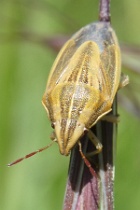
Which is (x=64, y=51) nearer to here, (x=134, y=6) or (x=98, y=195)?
(x=98, y=195)

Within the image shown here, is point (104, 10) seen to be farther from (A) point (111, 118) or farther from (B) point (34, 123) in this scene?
(B) point (34, 123)

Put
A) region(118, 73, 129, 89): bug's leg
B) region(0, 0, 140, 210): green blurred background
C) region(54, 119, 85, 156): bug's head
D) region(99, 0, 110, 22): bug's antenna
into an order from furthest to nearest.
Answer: region(0, 0, 140, 210): green blurred background, region(118, 73, 129, 89): bug's leg, region(99, 0, 110, 22): bug's antenna, region(54, 119, 85, 156): bug's head

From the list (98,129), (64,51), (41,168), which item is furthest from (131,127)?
(98,129)

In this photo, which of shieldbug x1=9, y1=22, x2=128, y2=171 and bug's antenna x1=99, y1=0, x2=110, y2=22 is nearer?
shieldbug x1=9, y1=22, x2=128, y2=171

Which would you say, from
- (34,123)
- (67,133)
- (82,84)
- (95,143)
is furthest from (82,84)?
(34,123)

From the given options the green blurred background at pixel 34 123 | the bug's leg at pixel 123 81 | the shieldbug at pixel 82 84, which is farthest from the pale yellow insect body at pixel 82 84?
the green blurred background at pixel 34 123

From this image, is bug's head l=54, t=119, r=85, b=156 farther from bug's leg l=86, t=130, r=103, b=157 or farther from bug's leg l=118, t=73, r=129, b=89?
bug's leg l=118, t=73, r=129, b=89

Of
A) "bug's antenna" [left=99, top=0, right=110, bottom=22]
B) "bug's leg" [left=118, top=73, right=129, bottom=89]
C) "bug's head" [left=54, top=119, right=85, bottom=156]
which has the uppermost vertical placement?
"bug's antenna" [left=99, top=0, right=110, bottom=22]

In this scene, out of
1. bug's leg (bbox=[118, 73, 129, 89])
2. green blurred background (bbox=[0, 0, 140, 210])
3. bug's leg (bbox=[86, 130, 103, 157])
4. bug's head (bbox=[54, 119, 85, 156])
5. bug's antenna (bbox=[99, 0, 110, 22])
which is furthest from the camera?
green blurred background (bbox=[0, 0, 140, 210])

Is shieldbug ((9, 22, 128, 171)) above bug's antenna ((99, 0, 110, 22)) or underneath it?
underneath

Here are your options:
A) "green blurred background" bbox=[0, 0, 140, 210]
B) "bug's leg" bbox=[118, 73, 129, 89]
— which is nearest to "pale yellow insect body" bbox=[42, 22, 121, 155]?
"bug's leg" bbox=[118, 73, 129, 89]
